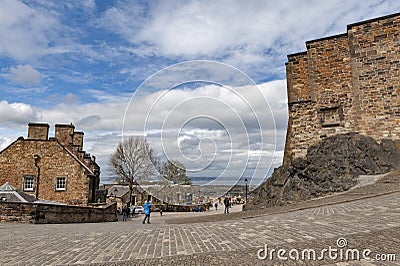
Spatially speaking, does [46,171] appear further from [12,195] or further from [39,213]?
[39,213]

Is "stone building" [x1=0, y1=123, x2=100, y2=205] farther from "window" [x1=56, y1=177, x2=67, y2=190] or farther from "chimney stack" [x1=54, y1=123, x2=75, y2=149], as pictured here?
"chimney stack" [x1=54, y1=123, x2=75, y2=149]

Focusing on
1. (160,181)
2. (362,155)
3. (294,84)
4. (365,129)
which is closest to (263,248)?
(362,155)

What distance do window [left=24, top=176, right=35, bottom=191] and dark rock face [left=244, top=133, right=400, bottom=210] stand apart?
18.4 metres

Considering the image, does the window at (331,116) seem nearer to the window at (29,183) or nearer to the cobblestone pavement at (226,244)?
the cobblestone pavement at (226,244)

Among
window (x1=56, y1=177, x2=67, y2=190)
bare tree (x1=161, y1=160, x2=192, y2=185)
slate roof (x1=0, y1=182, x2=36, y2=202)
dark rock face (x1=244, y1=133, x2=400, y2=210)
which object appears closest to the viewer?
dark rock face (x1=244, y1=133, x2=400, y2=210)

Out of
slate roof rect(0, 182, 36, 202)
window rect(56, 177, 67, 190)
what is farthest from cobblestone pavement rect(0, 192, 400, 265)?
window rect(56, 177, 67, 190)

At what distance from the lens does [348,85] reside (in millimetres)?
18141

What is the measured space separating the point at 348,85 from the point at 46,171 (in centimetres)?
2319

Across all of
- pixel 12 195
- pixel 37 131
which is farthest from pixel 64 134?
pixel 12 195

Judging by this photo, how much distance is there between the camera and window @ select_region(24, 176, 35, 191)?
1043 inches

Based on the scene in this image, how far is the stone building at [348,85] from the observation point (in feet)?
55.3

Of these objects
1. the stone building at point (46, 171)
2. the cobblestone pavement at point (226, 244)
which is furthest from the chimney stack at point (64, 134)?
the cobblestone pavement at point (226, 244)

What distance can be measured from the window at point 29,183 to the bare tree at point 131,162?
9.30 metres

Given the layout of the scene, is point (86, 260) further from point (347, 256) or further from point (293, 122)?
point (293, 122)
